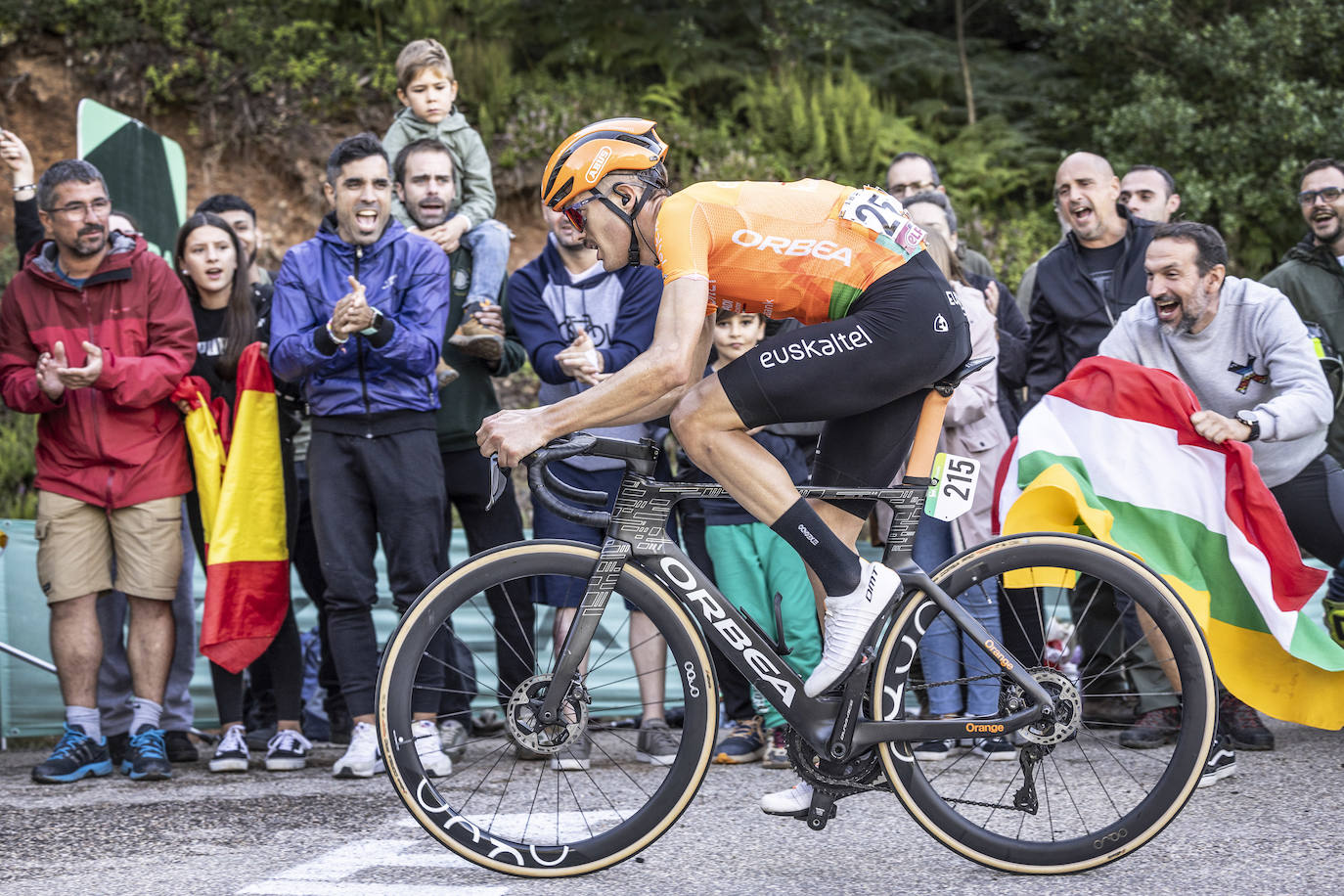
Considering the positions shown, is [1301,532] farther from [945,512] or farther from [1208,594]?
[945,512]

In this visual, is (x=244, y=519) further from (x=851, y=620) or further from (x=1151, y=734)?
(x=1151, y=734)

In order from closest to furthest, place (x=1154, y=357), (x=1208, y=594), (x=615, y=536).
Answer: (x=615, y=536), (x=1208, y=594), (x=1154, y=357)

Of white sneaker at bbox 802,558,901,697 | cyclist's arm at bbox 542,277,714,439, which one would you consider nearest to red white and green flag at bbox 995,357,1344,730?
white sneaker at bbox 802,558,901,697

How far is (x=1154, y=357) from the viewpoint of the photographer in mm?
5574

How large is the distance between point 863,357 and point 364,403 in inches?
102

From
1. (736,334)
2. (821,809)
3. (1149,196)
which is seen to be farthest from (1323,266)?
(821,809)

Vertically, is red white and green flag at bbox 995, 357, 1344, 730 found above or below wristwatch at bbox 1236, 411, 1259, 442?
below

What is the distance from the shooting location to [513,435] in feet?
12.0

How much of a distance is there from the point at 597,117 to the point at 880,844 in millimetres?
9959

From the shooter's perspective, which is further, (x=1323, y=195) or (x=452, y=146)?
(x=452, y=146)

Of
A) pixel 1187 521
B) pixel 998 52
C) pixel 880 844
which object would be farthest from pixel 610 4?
pixel 880 844

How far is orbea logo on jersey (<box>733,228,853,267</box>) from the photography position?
3.76m

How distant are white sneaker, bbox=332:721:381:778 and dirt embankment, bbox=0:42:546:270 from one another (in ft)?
27.4

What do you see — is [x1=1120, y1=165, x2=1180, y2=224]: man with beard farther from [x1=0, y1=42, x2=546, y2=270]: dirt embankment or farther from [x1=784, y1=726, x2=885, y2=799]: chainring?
[x1=0, y1=42, x2=546, y2=270]: dirt embankment
